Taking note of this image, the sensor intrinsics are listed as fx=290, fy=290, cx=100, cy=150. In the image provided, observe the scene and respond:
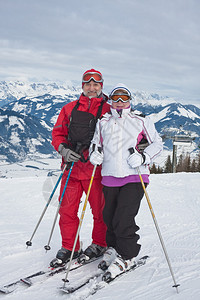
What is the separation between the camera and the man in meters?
3.39

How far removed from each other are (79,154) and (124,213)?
85 centimetres

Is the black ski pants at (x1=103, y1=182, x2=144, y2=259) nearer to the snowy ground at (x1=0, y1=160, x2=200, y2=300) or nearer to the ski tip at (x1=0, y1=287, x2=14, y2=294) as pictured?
the snowy ground at (x1=0, y1=160, x2=200, y2=300)

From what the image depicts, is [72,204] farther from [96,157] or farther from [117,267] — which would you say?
[117,267]

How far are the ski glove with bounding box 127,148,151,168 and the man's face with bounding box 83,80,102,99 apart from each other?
910 mm

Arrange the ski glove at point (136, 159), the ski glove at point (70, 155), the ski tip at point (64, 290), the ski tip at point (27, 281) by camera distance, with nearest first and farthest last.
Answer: the ski tip at point (64, 290)
the ski tip at point (27, 281)
the ski glove at point (136, 159)
the ski glove at point (70, 155)

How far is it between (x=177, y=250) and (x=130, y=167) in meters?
1.60

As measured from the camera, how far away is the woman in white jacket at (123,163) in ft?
10.1

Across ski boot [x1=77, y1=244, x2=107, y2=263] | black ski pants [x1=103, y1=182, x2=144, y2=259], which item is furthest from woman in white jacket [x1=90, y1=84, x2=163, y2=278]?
ski boot [x1=77, y1=244, x2=107, y2=263]

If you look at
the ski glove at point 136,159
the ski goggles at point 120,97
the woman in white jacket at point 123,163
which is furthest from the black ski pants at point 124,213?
the ski goggles at point 120,97

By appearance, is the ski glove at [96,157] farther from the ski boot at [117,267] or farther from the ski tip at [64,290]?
the ski tip at [64,290]

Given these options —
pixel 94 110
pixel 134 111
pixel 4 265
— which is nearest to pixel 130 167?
pixel 134 111

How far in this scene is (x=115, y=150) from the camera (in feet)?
10.3

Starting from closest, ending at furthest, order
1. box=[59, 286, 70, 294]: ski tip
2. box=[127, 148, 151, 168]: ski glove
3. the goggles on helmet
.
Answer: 1. box=[59, 286, 70, 294]: ski tip
2. box=[127, 148, 151, 168]: ski glove
3. the goggles on helmet

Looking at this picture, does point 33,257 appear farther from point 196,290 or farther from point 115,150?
point 196,290
